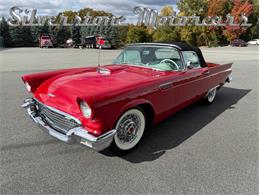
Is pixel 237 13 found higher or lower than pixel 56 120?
higher

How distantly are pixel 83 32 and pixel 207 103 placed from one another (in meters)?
44.3

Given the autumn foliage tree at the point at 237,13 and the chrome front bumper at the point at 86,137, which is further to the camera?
the autumn foliage tree at the point at 237,13

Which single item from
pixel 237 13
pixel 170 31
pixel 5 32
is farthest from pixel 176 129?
pixel 237 13

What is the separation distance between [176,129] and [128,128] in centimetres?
129

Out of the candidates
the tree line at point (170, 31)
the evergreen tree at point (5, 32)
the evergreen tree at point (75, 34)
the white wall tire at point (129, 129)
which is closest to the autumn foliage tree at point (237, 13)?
the tree line at point (170, 31)

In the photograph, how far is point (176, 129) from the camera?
13.1 feet

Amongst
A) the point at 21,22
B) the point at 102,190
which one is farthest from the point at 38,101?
the point at 21,22

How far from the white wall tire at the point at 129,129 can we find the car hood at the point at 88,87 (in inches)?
15.3

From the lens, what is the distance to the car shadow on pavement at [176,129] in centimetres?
316

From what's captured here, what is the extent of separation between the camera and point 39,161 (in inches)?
114

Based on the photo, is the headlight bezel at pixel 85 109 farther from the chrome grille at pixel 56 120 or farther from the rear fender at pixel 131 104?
the rear fender at pixel 131 104

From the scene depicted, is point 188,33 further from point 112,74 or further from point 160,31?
point 112,74

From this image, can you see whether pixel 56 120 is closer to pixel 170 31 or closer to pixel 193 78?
pixel 193 78

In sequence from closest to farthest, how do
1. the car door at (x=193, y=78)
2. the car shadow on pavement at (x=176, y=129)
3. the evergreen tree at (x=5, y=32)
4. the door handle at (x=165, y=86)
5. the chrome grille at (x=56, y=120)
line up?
the chrome grille at (x=56, y=120) → the car shadow on pavement at (x=176, y=129) → the door handle at (x=165, y=86) → the car door at (x=193, y=78) → the evergreen tree at (x=5, y=32)
